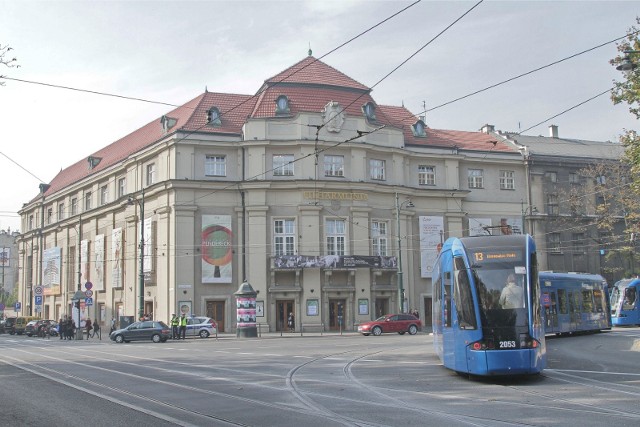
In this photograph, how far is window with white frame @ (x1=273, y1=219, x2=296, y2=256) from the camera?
48188 mm

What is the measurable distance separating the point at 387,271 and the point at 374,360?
92.8ft

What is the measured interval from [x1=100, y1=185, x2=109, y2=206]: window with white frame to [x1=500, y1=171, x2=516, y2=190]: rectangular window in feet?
109

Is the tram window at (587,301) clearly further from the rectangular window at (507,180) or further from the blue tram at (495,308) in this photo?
the rectangular window at (507,180)

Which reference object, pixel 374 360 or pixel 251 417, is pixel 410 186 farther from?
pixel 251 417

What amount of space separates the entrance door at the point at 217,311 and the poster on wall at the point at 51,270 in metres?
26.2

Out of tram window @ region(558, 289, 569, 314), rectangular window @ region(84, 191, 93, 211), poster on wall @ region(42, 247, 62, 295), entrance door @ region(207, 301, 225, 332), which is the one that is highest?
rectangular window @ region(84, 191, 93, 211)

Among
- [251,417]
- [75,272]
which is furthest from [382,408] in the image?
[75,272]

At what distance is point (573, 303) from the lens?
31.5 meters

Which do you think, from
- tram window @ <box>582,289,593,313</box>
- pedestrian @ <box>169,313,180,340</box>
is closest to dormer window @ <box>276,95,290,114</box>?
pedestrian @ <box>169,313,180,340</box>

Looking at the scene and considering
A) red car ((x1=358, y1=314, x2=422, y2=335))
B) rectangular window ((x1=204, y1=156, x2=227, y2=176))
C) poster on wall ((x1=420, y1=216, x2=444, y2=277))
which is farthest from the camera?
poster on wall ((x1=420, y1=216, x2=444, y2=277))

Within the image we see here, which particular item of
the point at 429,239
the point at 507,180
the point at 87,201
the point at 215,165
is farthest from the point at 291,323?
the point at 87,201

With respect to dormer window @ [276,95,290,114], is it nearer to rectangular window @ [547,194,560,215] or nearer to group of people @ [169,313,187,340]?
group of people @ [169,313,187,340]

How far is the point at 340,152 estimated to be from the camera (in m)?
49.7

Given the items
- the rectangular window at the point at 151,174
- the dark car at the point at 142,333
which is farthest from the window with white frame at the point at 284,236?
→ the dark car at the point at 142,333
